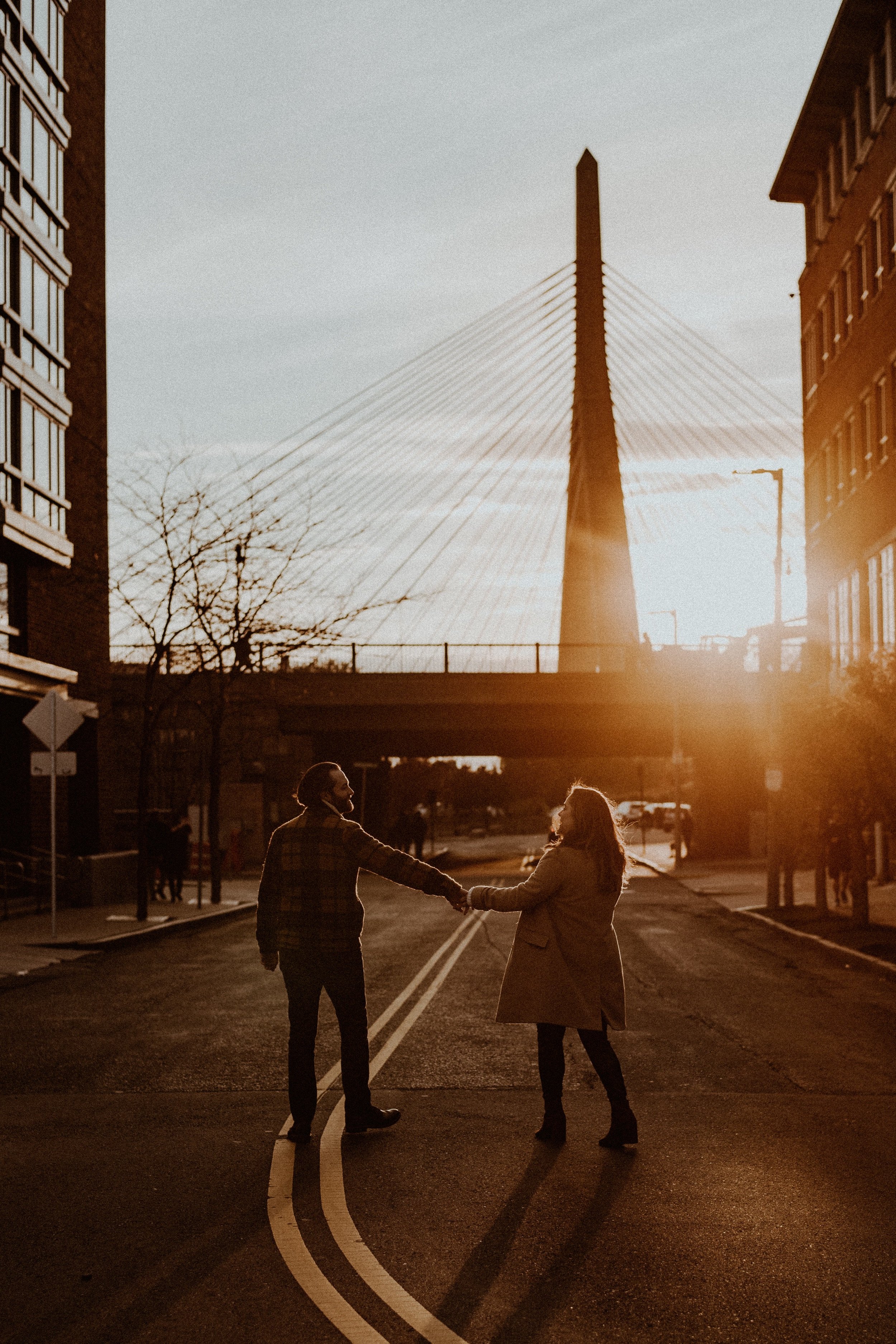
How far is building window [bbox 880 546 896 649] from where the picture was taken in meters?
32.9

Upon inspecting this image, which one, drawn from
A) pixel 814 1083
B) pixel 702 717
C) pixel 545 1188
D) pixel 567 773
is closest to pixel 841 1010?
pixel 814 1083

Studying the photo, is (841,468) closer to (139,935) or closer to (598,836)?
(139,935)

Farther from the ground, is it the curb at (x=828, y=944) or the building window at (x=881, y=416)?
the building window at (x=881, y=416)

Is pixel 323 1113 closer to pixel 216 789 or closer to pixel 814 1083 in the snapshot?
pixel 814 1083

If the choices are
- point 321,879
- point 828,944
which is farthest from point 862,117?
point 321,879

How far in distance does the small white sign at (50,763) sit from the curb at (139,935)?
2.16 meters

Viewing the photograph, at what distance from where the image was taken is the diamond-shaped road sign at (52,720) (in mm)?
19672

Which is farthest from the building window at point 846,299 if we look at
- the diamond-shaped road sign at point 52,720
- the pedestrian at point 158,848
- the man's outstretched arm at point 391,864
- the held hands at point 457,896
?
the man's outstretched arm at point 391,864

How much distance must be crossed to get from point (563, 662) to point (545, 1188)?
136 ft

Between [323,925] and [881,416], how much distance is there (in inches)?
1156

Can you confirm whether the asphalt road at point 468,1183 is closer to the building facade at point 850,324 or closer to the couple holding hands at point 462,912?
the couple holding hands at point 462,912

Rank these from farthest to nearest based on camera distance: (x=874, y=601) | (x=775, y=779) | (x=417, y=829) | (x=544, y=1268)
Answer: (x=417, y=829) → (x=874, y=601) → (x=775, y=779) → (x=544, y=1268)

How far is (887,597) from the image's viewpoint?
33469mm

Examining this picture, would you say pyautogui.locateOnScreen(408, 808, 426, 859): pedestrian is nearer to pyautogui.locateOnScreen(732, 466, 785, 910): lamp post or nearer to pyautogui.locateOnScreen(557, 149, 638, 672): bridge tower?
pyautogui.locateOnScreen(557, 149, 638, 672): bridge tower
